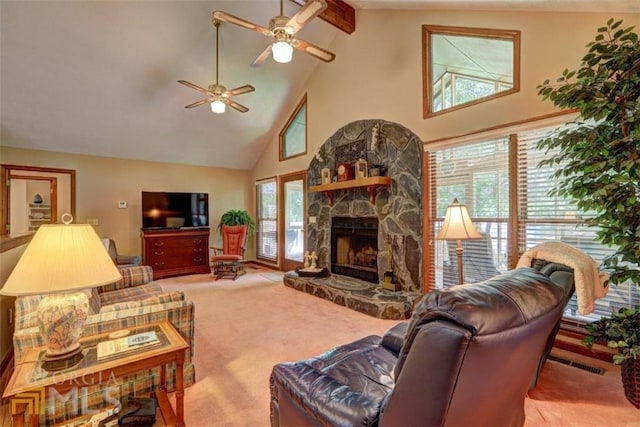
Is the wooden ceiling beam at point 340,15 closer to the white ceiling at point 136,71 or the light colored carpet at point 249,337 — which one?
the white ceiling at point 136,71

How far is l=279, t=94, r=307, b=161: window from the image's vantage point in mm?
6119

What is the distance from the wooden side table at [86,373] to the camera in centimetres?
127

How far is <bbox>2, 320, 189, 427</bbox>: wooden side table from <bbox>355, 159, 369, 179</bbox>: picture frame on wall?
11.2ft

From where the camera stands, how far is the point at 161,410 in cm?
181

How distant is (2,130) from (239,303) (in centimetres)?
496

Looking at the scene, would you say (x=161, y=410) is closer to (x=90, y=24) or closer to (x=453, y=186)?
(x=453, y=186)

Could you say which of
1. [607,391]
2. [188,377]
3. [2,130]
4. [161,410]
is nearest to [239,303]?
[188,377]

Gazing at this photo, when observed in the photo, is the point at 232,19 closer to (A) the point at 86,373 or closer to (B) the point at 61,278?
(B) the point at 61,278

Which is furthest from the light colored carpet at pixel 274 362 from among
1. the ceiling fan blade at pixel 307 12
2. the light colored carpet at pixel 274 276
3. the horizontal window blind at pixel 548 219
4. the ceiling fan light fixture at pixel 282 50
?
the ceiling fan blade at pixel 307 12

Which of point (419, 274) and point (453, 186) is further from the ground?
point (453, 186)

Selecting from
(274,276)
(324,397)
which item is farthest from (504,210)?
(274,276)

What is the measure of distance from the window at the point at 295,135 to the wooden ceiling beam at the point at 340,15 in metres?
1.60

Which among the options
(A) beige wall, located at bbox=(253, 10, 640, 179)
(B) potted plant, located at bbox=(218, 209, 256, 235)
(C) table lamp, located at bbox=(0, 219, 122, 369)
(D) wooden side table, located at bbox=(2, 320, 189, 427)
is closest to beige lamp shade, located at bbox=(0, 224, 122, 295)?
(C) table lamp, located at bbox=(0, 219, 122, 369)

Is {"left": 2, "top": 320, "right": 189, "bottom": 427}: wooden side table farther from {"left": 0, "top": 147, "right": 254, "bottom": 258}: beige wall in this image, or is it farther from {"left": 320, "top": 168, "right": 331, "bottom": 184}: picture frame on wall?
{"left": 0, "top": 147, "right": 254, "bottom": 258}: beige wall
